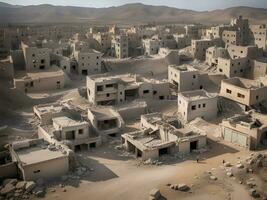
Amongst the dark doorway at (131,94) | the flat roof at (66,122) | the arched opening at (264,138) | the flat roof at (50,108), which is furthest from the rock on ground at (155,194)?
the dark doorway at (131,94)

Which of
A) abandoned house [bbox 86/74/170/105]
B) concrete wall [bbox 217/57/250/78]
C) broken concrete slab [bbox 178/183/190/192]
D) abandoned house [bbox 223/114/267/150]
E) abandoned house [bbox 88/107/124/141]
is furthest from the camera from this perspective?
concrete wall [bbox 217/57/250/78]

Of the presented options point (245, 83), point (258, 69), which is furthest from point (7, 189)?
point (258, 69)

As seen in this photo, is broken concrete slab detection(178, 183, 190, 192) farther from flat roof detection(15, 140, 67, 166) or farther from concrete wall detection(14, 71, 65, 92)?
concrete wall detection(14, 71, 65, 92)

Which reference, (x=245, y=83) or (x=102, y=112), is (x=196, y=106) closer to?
(x=245, y=83)

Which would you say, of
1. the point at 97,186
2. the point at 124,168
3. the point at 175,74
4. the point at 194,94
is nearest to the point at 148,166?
the point at 124,168

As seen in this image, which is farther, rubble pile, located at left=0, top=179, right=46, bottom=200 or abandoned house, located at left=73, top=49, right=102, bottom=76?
abandoned house, located at left=73, top=49, right=102, bottom=76

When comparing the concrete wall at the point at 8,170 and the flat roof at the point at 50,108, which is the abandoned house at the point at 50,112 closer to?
the flat roof at the point at 50,108

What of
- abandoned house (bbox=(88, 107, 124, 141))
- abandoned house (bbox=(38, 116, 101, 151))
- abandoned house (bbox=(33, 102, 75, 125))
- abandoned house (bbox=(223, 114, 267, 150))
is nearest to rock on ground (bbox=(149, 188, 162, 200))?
abandoned house (bbox=(38, 116, 101, 151))
